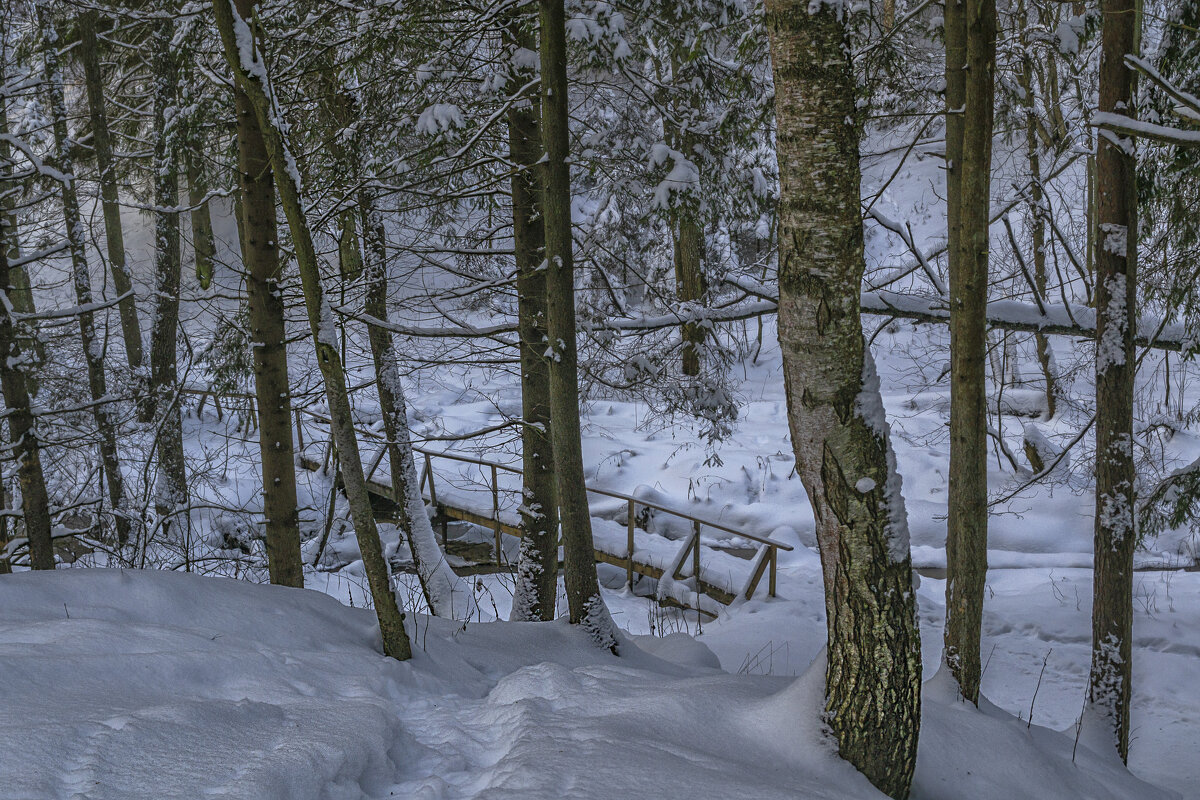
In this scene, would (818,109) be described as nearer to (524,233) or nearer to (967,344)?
(967,344)

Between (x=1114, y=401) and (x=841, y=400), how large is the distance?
3.48 m

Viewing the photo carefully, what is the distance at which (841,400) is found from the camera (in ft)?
9.14

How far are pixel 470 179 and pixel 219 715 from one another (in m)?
5.73

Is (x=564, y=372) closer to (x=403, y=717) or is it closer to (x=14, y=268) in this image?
(x=403, y=717)

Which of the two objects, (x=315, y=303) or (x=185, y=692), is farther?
(x=315, y=303)

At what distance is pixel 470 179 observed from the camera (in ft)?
24.3

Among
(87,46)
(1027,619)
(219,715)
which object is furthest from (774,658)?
(87,46)

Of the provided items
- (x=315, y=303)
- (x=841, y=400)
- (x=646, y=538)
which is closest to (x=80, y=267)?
(x=315, y=303)

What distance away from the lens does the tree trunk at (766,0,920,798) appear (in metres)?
2.75

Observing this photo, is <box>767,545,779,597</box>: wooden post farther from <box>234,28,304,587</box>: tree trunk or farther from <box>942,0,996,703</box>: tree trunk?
<box>234,28,304,587</box>: tree trunk

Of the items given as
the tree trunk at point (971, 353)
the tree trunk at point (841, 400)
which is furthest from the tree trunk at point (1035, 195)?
the tree trunk at point (841, 400)

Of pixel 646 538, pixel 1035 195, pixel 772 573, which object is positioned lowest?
pixel 772 573

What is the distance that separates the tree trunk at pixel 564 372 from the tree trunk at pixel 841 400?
89.4 inches

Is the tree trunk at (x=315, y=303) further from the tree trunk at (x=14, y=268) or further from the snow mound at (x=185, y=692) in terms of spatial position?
the tree trunk at (x=14, y=268)
